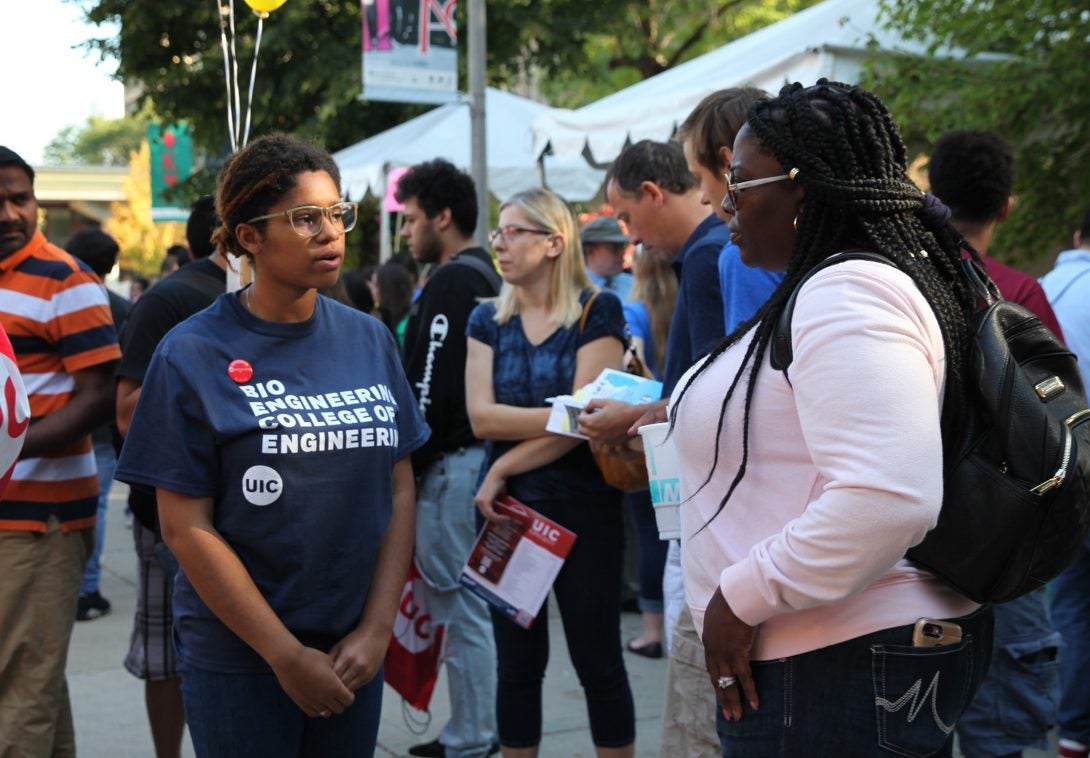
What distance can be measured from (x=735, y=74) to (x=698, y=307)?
4.19m

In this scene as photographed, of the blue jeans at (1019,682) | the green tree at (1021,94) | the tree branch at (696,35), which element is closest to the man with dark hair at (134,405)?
the blue jeans at (1019,682)

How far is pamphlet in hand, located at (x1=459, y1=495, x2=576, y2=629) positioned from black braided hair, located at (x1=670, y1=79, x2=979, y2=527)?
70.5 inches

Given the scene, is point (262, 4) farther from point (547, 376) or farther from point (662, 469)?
→ point (662, 469)

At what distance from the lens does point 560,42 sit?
1883 cm

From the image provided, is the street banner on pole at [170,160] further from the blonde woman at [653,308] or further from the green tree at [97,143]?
the green tree at [97,143]

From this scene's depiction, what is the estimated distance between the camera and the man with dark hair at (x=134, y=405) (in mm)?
3656

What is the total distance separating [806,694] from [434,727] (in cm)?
326

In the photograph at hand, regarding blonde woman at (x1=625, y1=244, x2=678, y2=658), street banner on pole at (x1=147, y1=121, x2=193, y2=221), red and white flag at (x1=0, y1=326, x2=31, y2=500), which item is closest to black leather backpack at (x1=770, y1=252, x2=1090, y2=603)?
red and white flag at (x1=0, y1=326, x2=31, y2=500)

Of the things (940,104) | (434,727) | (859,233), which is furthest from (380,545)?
(940,104)

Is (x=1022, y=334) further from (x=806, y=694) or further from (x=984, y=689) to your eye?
(x=984, y=689)

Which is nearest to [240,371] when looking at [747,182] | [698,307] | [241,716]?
[241,716]

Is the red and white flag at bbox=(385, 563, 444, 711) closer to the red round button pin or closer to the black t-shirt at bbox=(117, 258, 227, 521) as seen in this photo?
the black t-shirt at bbox=(117, 258, 227, 521)

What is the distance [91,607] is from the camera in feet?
22.9

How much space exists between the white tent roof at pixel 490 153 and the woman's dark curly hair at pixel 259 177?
27.9 feet
